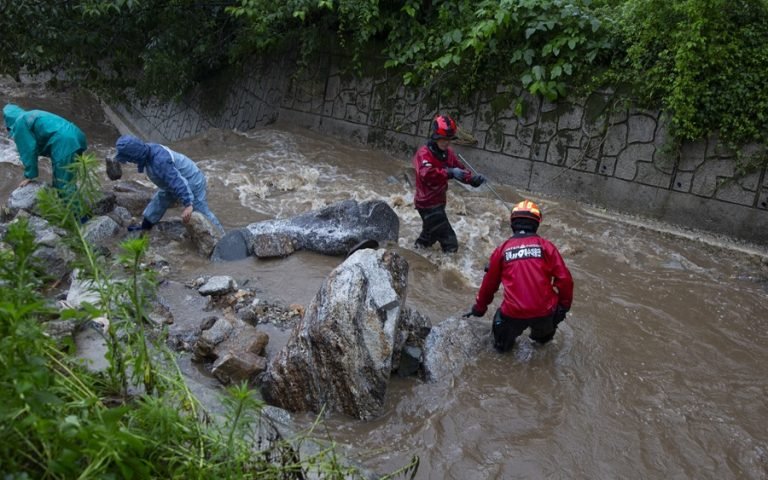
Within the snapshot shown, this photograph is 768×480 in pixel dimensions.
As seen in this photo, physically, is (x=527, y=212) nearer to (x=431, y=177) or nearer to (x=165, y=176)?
(x=431, y=177)

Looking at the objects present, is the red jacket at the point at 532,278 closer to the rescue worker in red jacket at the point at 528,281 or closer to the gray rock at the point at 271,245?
the rescue worker in red jacket at the point at 528,281

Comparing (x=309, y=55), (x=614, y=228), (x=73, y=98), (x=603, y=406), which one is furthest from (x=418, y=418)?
(x=73, y=98)

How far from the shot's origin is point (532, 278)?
14.7 ft

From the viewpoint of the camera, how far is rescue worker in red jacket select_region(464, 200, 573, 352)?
448 cm

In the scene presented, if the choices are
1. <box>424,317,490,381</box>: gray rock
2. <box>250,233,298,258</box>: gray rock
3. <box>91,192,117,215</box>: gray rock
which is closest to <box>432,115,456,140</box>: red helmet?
<box>250,233,298,258</box>: gray rock

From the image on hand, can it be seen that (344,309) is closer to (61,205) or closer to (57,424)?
(61,205)

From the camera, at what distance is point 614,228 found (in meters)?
7.87

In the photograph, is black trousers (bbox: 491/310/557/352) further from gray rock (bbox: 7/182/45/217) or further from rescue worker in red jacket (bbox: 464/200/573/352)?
gray rock (bbox: 7/182/45/217)

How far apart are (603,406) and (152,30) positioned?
443 inches

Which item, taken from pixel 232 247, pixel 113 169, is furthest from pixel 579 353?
pixel 113 169

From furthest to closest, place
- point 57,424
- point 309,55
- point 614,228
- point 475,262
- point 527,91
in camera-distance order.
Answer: point 309,55
point 527,91
point 614,228
point 475,262
point 57,424

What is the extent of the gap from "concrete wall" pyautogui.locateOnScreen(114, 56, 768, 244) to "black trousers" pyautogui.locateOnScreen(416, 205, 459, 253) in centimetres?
263

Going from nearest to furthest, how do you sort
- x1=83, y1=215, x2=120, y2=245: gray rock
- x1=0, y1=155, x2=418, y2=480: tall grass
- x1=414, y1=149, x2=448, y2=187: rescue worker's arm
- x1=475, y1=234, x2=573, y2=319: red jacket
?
x1=0, y1=155, x2=418, y2=480: tall grass, x1=475, y1=234, x2=573, y2=319: red jacket, x1=83, y1=215, x2=120, y2=245: gray rock, x1=414, y1=149, x2=448, y2=187: rescue worker's arm

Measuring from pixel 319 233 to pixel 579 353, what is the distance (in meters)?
3.10
